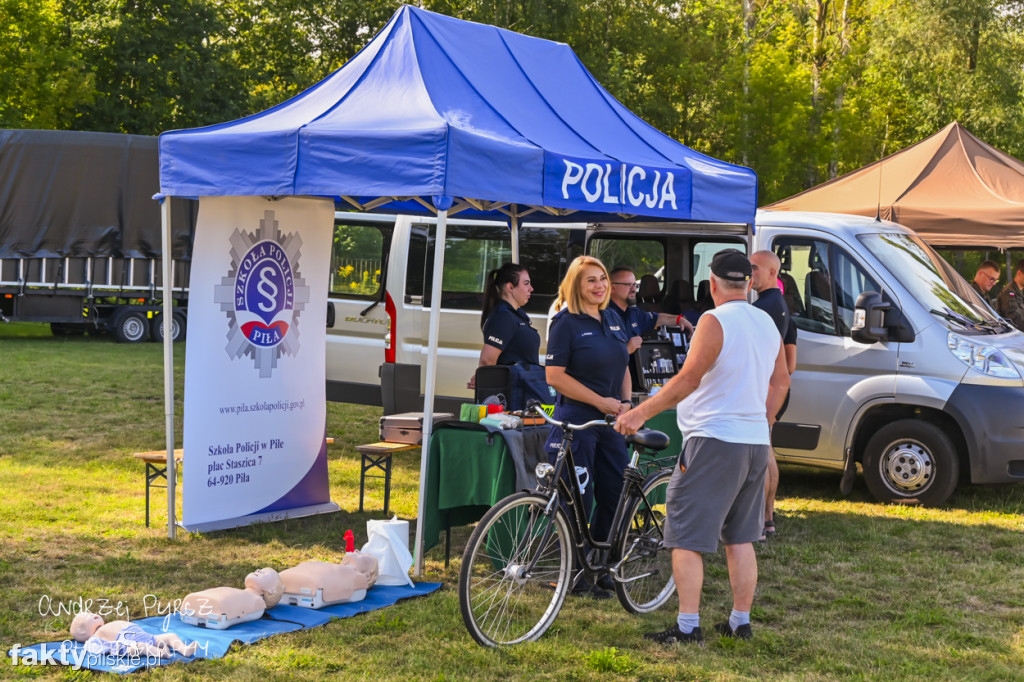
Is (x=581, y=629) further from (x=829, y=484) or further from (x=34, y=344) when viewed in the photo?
(x=34, y=344)

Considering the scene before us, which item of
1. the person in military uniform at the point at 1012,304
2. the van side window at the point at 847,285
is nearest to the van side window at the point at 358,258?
the van side window at the point at 847,285

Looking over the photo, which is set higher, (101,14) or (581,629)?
(101,14)

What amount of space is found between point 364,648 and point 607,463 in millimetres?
1558

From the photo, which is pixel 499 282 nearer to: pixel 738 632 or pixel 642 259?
pixel 738 632

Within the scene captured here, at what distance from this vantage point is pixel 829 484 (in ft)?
31.4

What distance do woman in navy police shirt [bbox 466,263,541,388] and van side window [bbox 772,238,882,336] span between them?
8.01 feet

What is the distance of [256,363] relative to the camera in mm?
7191

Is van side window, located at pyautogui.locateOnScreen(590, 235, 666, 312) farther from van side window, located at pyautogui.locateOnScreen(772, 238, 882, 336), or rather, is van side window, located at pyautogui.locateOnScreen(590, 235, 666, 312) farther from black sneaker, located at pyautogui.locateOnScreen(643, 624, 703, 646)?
black sneaker, located at pyautogui.locateOnScreen(643, 624, 703, 646)

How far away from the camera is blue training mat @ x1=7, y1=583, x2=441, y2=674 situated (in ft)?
15.1

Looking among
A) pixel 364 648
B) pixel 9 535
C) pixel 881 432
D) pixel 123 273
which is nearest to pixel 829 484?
pixel 881 432

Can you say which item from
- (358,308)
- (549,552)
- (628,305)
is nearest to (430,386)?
(549,552)

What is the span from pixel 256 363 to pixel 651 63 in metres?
28.5

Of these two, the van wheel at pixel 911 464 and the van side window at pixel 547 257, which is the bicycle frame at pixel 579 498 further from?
the van side window at pixel 547 257

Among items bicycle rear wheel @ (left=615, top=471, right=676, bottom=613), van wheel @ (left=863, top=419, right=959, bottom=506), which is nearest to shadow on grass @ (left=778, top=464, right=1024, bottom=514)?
van wheel @ (left=863, top=419, right=959, bottom=506)
